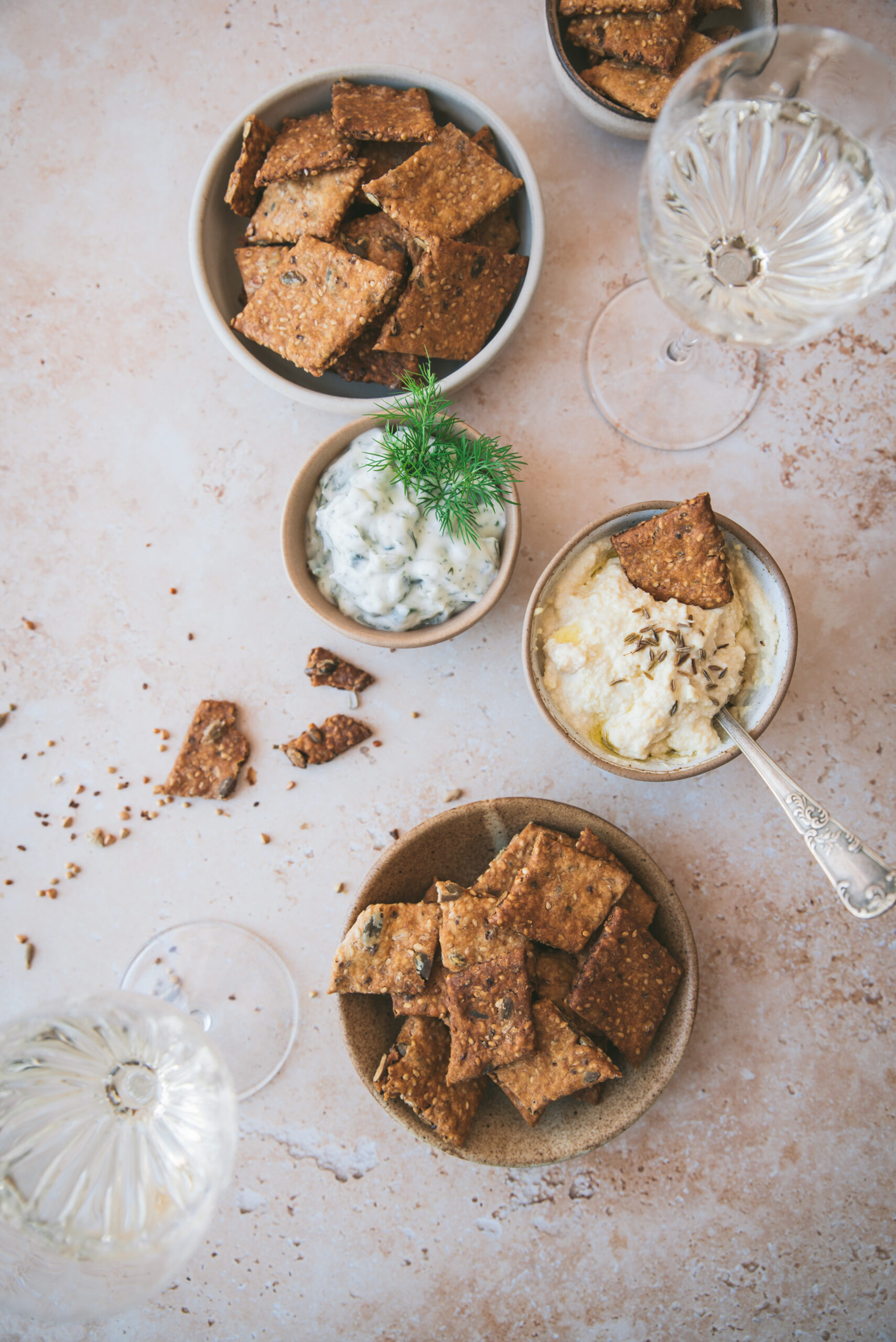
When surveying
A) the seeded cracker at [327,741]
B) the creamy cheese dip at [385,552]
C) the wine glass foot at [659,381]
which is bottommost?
the seeded cracker at [327,741]

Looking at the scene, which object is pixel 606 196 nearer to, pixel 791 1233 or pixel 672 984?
pixel 672 984

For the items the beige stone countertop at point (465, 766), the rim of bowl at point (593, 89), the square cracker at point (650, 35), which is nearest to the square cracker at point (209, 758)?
the beige stone countertop at point (465, 766)

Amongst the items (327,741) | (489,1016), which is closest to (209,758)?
(327,741)

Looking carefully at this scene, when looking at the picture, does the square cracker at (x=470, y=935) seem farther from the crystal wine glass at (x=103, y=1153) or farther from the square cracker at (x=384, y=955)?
the crystal wine glass at (x=103, y=1153)

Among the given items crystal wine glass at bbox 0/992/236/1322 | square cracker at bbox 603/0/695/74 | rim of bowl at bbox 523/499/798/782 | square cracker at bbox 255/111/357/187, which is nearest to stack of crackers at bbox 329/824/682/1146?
rim of bowl at bbox 523/499/798/782

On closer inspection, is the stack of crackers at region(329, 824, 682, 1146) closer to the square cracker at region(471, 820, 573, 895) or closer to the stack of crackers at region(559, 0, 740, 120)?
the square cracker at region(471, 820, 573, 895)

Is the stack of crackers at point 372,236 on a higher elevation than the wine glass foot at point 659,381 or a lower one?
higher
